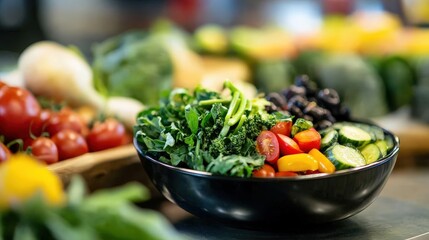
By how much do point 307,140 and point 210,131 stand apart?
24 cm

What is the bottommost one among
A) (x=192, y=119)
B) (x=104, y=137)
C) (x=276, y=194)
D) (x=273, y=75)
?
(x=273, y=75)

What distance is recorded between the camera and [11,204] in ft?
3.44

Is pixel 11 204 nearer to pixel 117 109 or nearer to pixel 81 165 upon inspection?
pixel 81 165

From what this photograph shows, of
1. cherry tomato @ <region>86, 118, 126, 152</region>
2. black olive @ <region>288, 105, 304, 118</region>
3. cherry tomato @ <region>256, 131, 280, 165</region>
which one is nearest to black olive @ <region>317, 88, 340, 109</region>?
black olive @ <region>288, 105, 304, 118</region>

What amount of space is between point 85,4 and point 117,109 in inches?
198

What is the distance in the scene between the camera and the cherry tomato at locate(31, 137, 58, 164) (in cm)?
173

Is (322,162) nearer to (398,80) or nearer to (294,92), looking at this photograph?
(294,92)

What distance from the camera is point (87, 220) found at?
1.03 m

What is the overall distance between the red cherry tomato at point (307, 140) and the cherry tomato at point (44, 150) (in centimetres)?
69

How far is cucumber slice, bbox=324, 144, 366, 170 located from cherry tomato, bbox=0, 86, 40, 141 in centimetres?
85

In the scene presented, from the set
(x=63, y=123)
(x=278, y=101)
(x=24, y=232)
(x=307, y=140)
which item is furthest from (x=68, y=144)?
(x=24, y=232)

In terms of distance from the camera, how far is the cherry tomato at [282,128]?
1.55 metres

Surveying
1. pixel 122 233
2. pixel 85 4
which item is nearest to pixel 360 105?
pixel 122 233

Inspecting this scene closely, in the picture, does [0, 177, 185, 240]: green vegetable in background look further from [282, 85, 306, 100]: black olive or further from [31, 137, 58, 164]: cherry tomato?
[282, 85, 306, 100]: black olive
